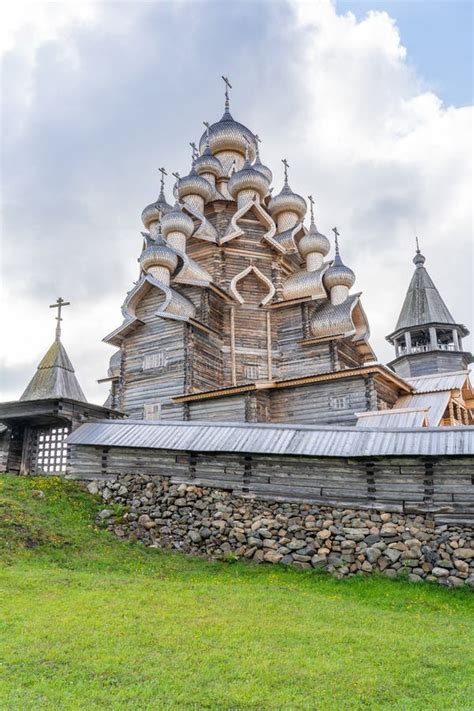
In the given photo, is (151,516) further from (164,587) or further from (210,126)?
(210,126)

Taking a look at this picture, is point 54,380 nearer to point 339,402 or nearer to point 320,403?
point 320,403

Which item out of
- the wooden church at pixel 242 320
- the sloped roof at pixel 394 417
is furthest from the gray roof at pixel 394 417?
the wooden church at pixel 242 320

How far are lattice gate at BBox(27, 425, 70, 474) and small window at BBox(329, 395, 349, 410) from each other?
29.3ft

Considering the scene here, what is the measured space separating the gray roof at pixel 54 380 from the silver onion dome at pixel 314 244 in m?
13.6

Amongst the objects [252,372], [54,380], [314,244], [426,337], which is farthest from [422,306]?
[54,380]

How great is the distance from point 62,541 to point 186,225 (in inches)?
665

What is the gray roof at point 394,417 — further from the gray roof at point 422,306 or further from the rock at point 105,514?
the gray roof at point 422,306

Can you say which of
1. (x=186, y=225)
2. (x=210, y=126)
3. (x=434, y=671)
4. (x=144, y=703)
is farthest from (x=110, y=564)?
(x=210, y=126)

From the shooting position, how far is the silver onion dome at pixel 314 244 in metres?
26.5

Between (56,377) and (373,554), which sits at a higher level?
(56,377)

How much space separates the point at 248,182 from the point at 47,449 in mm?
16900

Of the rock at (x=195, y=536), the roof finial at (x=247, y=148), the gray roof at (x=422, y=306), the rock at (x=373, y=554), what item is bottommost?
the rock at (x=373, y=554)

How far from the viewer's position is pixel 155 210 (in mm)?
29078

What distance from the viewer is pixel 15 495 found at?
1282 cm
